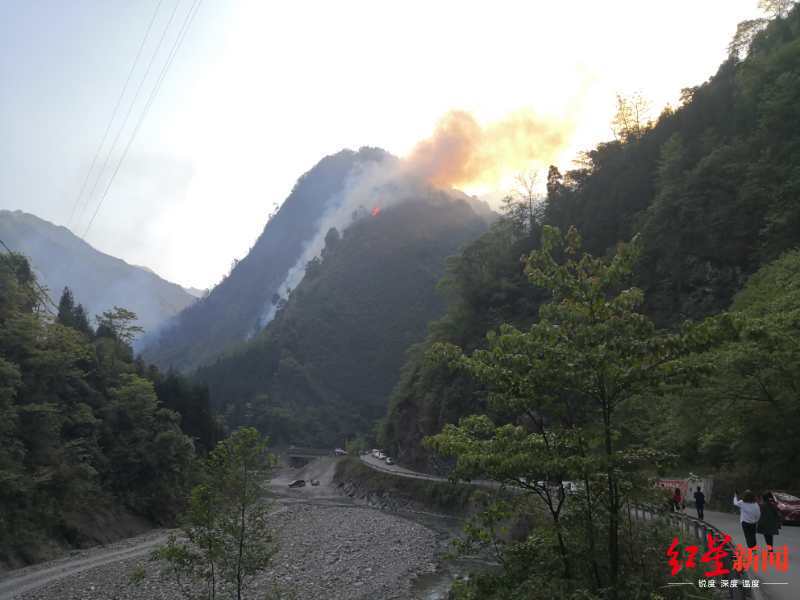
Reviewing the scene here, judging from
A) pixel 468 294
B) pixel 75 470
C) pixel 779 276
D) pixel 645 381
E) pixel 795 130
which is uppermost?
pixel 795 130

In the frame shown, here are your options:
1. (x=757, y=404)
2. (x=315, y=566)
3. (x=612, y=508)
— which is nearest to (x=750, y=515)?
(x=612, y=508)

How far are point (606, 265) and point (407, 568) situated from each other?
2779cm

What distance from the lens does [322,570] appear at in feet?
104

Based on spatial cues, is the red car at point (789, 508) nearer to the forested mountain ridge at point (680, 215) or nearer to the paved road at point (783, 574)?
the paved road at point (783, 574)

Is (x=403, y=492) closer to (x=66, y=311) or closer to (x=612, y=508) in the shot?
(x=66, y=311)

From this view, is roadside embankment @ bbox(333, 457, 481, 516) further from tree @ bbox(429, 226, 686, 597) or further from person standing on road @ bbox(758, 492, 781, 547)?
tree @ bbox(429, 226, 686, 597)

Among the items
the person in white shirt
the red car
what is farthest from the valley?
the red car

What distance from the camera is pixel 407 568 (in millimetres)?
31906

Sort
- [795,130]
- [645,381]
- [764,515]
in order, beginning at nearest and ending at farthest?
[645,381] → [764,515] → [795,130]

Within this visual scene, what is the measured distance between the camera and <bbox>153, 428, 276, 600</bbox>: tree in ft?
47.0

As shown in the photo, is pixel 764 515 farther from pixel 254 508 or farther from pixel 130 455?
pixel 130 455

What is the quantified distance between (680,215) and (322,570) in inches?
1482

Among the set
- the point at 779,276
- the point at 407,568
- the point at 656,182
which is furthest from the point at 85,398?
the point at 656,182

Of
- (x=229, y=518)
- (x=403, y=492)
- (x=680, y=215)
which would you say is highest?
(x=680, y=215)
